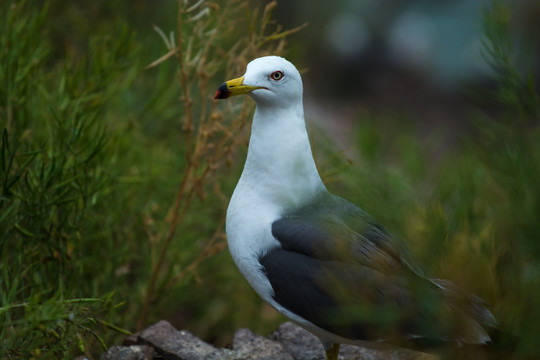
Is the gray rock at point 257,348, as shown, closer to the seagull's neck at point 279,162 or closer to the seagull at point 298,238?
the seagull at point 298,238

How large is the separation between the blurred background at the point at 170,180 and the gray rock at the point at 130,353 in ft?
0.20

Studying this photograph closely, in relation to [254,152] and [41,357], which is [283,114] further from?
[41,357]

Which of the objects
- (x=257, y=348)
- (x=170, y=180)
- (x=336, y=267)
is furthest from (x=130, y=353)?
(x=170, y=180)

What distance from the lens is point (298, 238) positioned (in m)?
1.77

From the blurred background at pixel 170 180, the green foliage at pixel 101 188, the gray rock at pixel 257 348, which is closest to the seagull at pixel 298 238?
the blurred background at pixel 170 180

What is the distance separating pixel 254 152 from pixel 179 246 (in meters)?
0.97

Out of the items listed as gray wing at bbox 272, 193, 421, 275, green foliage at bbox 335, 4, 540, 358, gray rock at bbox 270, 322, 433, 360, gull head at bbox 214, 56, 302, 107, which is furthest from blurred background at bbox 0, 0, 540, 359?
gray rock at bbox 270, 322, 433, 360

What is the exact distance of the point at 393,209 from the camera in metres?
1.42

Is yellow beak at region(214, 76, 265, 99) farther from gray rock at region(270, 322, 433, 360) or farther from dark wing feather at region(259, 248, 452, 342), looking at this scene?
gray rock at region(270, 322, 433, 360)

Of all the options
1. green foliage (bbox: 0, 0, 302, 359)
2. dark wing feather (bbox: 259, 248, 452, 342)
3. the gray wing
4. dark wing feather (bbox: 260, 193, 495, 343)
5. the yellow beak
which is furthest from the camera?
green foliage (bbox: 0, 0, 302, 359)

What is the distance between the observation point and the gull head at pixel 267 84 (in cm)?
184

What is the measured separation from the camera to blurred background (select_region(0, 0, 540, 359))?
118 centimetres

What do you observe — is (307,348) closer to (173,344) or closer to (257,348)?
(257,348)

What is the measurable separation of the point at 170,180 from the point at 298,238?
1.28 m
